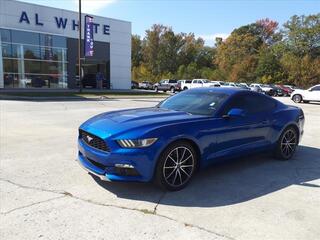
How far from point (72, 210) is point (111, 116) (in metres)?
1.80

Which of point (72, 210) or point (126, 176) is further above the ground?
point (126, 176)

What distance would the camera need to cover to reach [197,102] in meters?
6.13

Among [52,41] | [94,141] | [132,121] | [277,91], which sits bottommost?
[277,91]

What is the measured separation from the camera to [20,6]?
31.4 metres

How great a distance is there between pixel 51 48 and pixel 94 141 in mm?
31099

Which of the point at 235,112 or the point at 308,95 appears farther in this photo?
the point at 308,95

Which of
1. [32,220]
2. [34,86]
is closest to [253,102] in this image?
[32,220]

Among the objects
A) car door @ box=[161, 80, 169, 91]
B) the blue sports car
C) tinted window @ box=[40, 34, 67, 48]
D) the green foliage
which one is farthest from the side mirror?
the green foliage

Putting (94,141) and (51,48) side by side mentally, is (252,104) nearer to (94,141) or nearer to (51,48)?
(94,141)

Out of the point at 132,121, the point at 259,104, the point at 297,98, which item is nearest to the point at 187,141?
the point at 132,121

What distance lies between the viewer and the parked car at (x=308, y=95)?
26188 mm

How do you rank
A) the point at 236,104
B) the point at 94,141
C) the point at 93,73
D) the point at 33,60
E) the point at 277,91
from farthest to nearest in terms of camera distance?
the point at 277,91, the point at 93,73, the point at 33,60, the point at 236,104, the point at 94,141

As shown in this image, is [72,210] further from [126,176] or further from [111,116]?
[111,116]

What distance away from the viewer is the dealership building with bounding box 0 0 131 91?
31.0m
